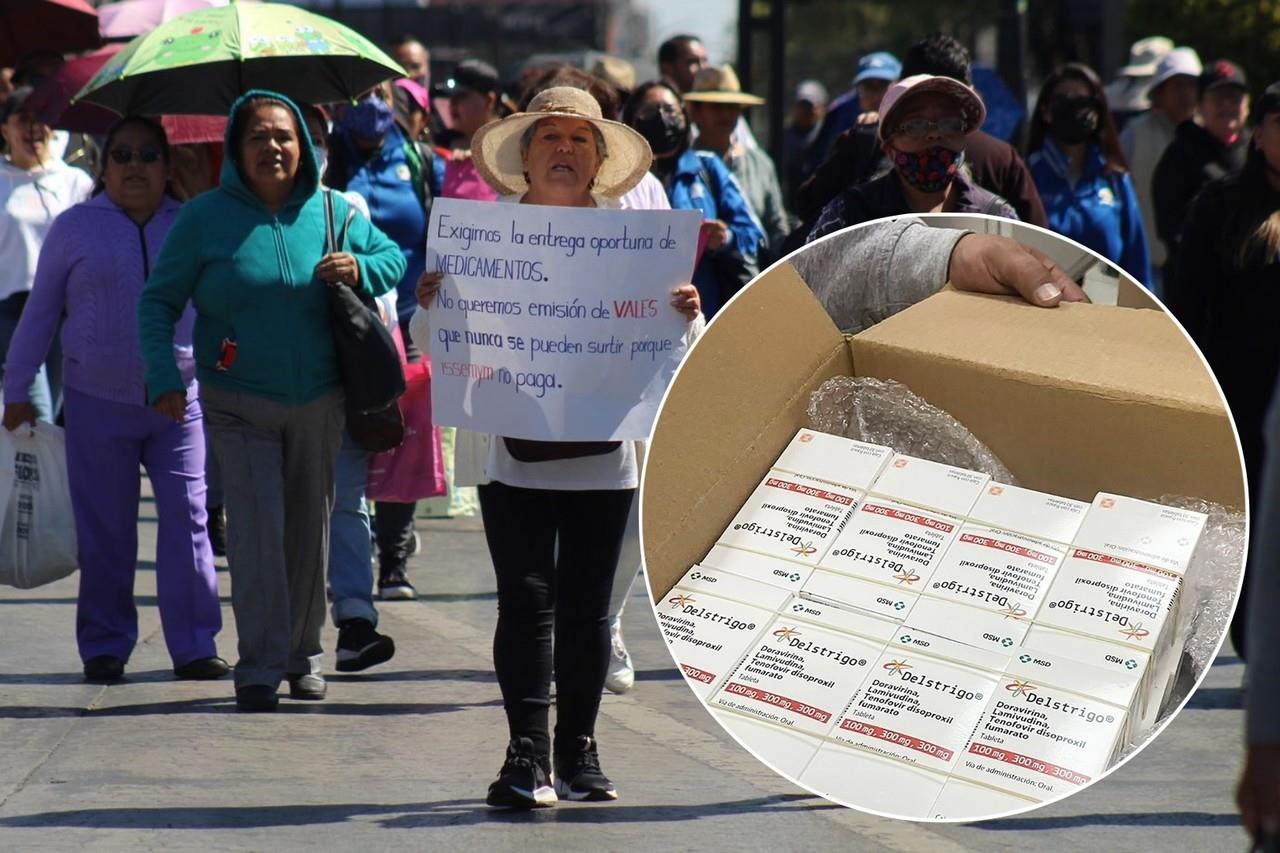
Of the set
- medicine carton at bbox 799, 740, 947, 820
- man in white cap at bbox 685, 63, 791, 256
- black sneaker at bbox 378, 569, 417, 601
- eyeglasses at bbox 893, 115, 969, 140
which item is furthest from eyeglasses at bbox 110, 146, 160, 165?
medicine carton at bbox 799, 740, 947, 820

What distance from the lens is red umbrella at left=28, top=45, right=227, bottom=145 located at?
8.79 metres

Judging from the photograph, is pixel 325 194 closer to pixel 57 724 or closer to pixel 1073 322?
pixel 57 724

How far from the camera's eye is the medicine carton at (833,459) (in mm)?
3697

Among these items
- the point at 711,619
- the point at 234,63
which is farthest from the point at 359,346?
the point at 711,619

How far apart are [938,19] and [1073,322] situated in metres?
62.9

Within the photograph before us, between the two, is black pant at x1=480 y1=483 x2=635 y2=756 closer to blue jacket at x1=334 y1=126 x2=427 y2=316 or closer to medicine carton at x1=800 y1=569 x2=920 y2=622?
medicine carton at x1=800 y1=569 x2=920 y2=622

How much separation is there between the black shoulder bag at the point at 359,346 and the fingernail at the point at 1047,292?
3252mm

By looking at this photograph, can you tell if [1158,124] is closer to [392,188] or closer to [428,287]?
[392,188]

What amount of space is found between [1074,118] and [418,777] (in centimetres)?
450

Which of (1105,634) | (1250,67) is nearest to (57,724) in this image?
(1105,634)

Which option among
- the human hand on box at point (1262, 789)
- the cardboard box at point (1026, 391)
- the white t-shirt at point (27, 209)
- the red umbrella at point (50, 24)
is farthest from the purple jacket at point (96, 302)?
the red umbrella at point (50, 24)

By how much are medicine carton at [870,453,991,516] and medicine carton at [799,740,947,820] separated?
1.47ft

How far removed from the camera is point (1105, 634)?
359 centimetres

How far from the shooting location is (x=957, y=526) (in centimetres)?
366
